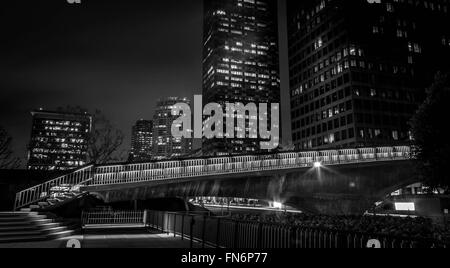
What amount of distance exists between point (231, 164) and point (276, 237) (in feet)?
72.8

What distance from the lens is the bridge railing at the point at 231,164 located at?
26.8 m

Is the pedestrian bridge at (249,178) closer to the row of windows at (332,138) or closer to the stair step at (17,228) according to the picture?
the stair step at (17,228)

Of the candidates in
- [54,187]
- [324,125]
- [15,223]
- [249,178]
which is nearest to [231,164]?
[249,178]

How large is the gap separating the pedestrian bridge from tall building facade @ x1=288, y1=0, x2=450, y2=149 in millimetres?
42889

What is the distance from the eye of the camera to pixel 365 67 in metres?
90.1

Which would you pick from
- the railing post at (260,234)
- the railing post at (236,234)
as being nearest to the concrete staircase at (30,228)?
the railing post at (236,234)

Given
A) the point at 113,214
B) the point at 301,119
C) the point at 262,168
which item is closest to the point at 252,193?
the point at 262,168

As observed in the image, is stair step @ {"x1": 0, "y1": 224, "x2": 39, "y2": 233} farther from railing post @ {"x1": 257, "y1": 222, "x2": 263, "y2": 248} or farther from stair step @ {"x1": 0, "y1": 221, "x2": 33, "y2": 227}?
railing post @ {"x1": 257, "y1": 222, "x2": 263, "y2": 248}

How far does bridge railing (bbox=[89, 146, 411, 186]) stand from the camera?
87.8ft

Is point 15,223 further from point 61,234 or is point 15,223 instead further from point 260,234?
point 260,234

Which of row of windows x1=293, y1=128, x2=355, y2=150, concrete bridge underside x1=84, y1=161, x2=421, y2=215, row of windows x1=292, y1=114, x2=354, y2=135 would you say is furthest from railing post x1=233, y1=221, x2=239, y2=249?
row of windows x1=292, y1=114, x2=354, y2=135
